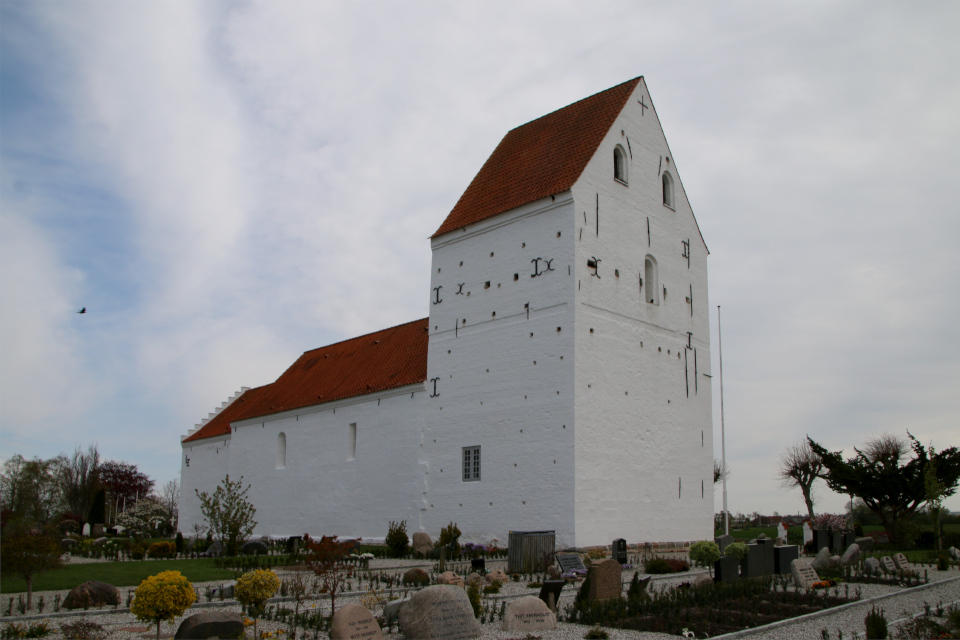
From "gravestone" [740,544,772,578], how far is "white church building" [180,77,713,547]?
4.85 metres

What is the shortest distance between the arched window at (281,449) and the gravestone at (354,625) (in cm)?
2102

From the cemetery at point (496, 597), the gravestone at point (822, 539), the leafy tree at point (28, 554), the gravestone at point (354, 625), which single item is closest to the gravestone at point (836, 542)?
the gravestone at point (822, 539)

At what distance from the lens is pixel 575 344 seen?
62.2 ft

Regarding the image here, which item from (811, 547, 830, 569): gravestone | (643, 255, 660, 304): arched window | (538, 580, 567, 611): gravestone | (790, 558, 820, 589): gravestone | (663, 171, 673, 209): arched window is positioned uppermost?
(663, 171, 673, 209): arched window

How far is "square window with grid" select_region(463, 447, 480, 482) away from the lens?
20828mm

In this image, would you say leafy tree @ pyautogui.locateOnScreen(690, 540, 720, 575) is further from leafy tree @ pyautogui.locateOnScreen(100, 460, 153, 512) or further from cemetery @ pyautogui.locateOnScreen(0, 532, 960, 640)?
leafy tree @ pyautogui.locateOnScreen(100, 460, 153, 512)

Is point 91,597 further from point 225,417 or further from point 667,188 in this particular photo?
point 225,417

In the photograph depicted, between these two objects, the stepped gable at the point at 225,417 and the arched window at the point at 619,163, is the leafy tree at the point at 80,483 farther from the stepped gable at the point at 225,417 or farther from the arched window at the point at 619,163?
the arched window at the point at 619,163

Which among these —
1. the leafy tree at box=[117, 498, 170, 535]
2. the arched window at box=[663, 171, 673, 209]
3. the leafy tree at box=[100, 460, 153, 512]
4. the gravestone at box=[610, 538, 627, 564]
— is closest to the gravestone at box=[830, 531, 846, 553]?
the gravestone at box=[610, 538, 627, 564]

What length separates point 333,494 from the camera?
990 inches

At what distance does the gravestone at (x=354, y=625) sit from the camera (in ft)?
25.4

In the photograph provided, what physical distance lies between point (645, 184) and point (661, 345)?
16.0ft

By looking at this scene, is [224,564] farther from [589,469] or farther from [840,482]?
[840,482]

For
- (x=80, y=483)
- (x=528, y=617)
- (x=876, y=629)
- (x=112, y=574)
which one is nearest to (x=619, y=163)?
(x=528, y=617)
